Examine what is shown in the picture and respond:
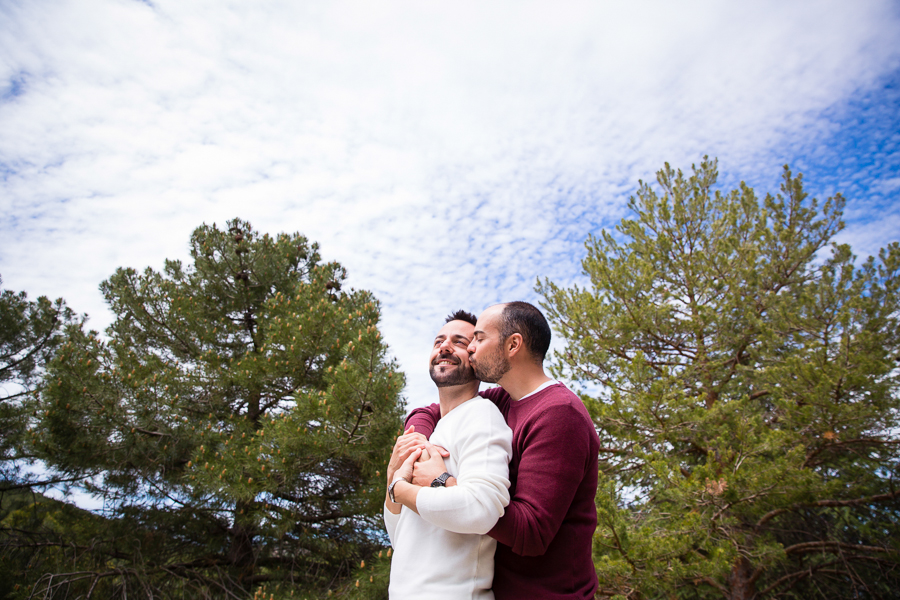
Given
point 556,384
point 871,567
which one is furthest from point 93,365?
point 871,567

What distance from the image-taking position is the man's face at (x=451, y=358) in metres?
1.88

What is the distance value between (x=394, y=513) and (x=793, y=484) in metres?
4.90

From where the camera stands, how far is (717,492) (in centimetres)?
458

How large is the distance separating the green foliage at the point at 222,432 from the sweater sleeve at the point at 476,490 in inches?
148

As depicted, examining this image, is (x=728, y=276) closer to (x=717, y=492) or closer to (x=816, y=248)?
(x=816, y=248)

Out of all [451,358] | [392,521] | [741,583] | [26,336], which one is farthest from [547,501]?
[26,336]

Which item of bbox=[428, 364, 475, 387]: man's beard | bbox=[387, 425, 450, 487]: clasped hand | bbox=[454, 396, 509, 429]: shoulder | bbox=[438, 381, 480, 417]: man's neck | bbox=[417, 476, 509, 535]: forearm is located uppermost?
bbox=[428, 364, 475, 387]: man's beard

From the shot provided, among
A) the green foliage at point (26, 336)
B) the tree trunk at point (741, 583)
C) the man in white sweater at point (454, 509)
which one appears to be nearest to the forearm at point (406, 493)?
the man in white sweater at point (454, 509)

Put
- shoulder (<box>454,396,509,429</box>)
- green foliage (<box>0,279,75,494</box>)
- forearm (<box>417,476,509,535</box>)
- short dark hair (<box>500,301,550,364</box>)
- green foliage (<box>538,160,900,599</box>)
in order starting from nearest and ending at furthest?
1. forearm (<box>417,476,509,535</box>)
2. shoulder (<box>454,396,509,429</box>)
3. short dark hair (<box>500,301,550,364</box>)
4. green foliage (<box>538,160,900,599</box>)
5. green foliage (<box>0,279,75,494</box>)

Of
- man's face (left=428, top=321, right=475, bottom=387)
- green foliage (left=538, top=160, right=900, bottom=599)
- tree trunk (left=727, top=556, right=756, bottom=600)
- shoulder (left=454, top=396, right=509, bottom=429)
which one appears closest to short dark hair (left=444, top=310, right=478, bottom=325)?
man's face (left=428, top=321, right=475, bottom=387)

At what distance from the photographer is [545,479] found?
133cm

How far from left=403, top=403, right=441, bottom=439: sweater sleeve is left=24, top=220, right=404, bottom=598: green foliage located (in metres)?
3.06

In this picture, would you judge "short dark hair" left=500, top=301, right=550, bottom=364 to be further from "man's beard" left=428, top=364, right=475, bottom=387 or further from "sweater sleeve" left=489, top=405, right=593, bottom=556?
"sweater sleeve" left=489, top=405, right=593, bottom=556

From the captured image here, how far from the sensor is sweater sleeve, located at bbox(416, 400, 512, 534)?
123cm
